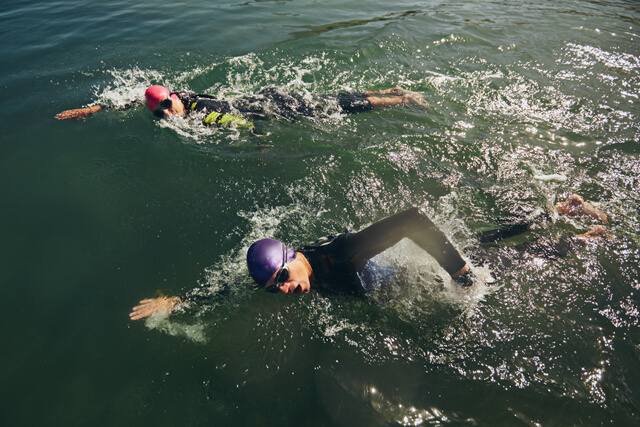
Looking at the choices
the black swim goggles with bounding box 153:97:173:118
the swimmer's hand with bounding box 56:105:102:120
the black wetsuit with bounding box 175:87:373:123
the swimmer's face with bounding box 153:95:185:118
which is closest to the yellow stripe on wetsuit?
the black wetsuit with bounding box 175:87:373:123

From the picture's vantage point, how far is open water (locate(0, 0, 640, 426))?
328 cm

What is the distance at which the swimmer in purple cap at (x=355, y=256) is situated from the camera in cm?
342

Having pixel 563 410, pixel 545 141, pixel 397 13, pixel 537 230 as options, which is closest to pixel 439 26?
pixel 397 13

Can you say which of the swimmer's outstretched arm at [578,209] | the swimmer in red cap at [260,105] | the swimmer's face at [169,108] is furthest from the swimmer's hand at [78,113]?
the swimmer's outstretched arm at [578,209]

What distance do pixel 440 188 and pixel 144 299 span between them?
188 inches

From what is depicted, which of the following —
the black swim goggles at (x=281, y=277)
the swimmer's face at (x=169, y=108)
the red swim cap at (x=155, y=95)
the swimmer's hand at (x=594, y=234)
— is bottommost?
the swimmer's hand at (x=594, y=234)

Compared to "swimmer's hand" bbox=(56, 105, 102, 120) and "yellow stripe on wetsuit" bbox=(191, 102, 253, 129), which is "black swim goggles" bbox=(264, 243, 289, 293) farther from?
"swimmer's hand" bbox=(56, 105, 102, 120)

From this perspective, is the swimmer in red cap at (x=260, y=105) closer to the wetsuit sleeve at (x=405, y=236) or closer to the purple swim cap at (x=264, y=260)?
the purple swim cap at (x=264, y=260)

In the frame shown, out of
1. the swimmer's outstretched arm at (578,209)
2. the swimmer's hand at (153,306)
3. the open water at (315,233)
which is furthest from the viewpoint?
the swimmer's outstretched arm at (578,209)

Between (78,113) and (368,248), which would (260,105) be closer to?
(78,113)

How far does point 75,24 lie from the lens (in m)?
11.6

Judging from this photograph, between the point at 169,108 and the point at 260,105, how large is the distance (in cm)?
190

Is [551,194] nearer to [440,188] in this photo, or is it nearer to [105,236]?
[440,188]

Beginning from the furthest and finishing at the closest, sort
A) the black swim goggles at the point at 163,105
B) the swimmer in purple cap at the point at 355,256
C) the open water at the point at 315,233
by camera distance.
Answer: the black swim goggles at the point at 163,105 → the swimmer in purple cap at the point at 355,256 → the open water at the point at 315,233
